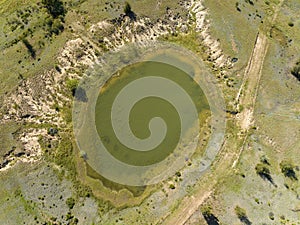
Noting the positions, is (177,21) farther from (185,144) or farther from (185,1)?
(185,144)

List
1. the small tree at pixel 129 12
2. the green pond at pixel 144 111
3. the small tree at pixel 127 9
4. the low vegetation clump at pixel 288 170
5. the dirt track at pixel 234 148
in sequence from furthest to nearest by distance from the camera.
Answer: the small tree at pixel 129 12
the small tree at pixel 127 9
the green pond at pixel 144 111
the low vegetation clump at pixel 288 170
the dirt track at pixel 234 148

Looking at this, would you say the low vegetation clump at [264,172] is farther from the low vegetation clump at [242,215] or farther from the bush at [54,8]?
the bush at [54,8]

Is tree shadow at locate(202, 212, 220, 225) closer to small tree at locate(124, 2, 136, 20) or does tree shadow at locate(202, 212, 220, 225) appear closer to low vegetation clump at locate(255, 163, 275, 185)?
low vegetation clump at locate(255, 163, 275, 185)

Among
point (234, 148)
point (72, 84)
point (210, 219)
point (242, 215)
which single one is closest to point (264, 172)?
point (234, 148)

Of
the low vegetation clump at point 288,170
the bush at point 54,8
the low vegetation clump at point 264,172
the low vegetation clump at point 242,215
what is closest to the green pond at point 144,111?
the low vegetation clump at point 264,172

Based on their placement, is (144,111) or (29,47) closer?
(144,111)

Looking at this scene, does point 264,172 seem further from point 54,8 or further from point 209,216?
point 54,8

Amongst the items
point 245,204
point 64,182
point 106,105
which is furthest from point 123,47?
point 245,204

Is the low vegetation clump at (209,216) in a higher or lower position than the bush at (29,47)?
lower
